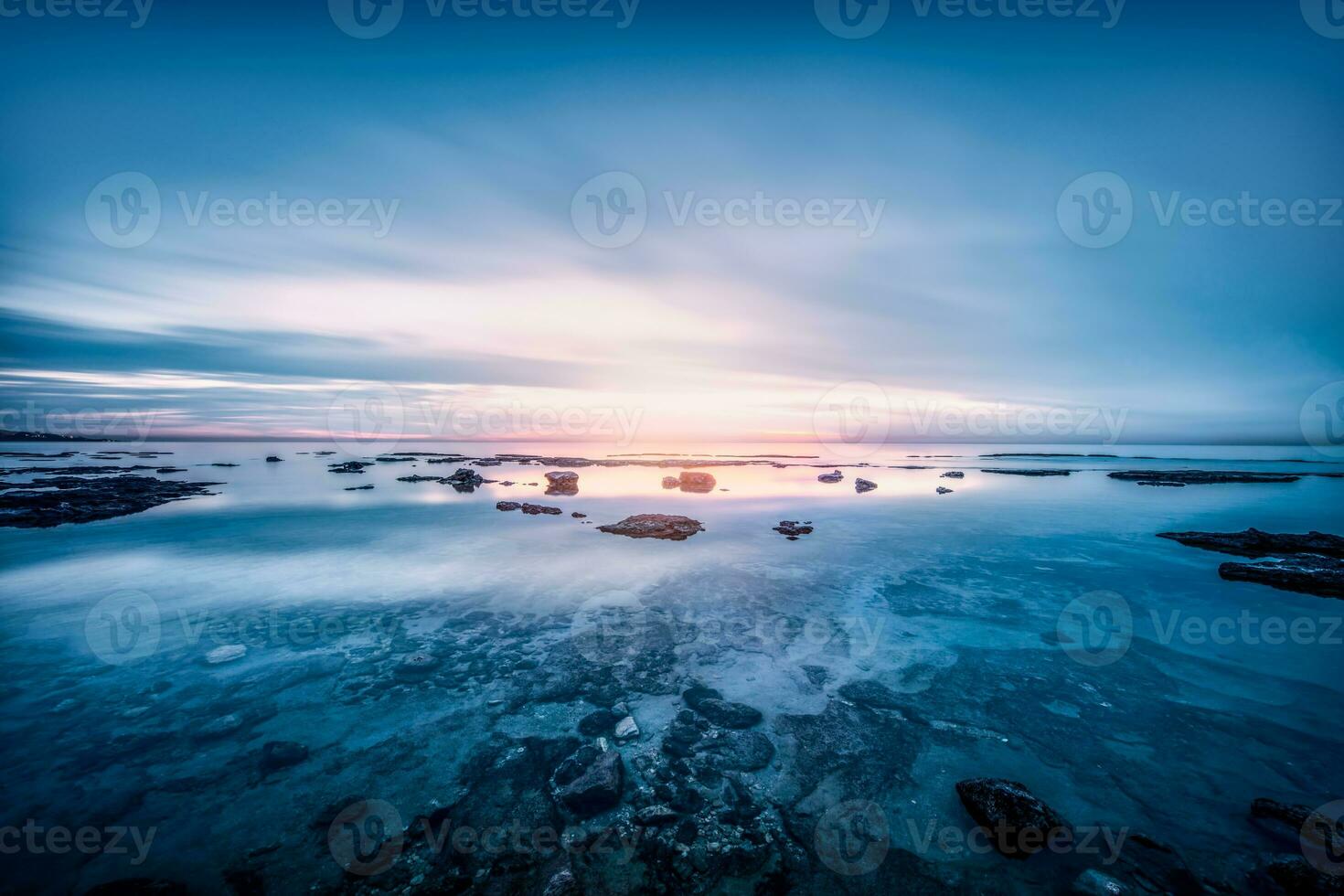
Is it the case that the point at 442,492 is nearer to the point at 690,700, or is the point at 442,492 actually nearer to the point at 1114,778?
the point at 690,700

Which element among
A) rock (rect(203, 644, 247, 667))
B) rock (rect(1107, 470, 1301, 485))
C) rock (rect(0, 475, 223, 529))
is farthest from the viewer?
rock (rect(1107, 470, 1301, 485))

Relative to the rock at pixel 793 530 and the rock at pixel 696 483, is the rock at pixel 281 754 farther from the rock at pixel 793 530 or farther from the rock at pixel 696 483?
the rock at pixel 696 483

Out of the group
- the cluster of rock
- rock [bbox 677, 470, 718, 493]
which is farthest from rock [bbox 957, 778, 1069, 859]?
rock [bbox 677, 470, 718, 493]

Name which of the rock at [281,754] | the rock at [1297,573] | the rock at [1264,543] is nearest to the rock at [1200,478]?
the rock at [1264,543]

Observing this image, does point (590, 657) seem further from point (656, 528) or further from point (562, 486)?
point (562, 486)

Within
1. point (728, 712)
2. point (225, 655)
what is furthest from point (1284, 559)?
point (225, 655)

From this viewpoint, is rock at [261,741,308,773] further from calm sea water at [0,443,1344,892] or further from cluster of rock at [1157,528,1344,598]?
cluster of rock at [1157,528,1344,598]

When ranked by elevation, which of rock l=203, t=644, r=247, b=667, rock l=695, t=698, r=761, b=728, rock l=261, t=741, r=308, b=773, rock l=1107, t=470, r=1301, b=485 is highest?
rock l=1107, t=470, r=1301, b=485
